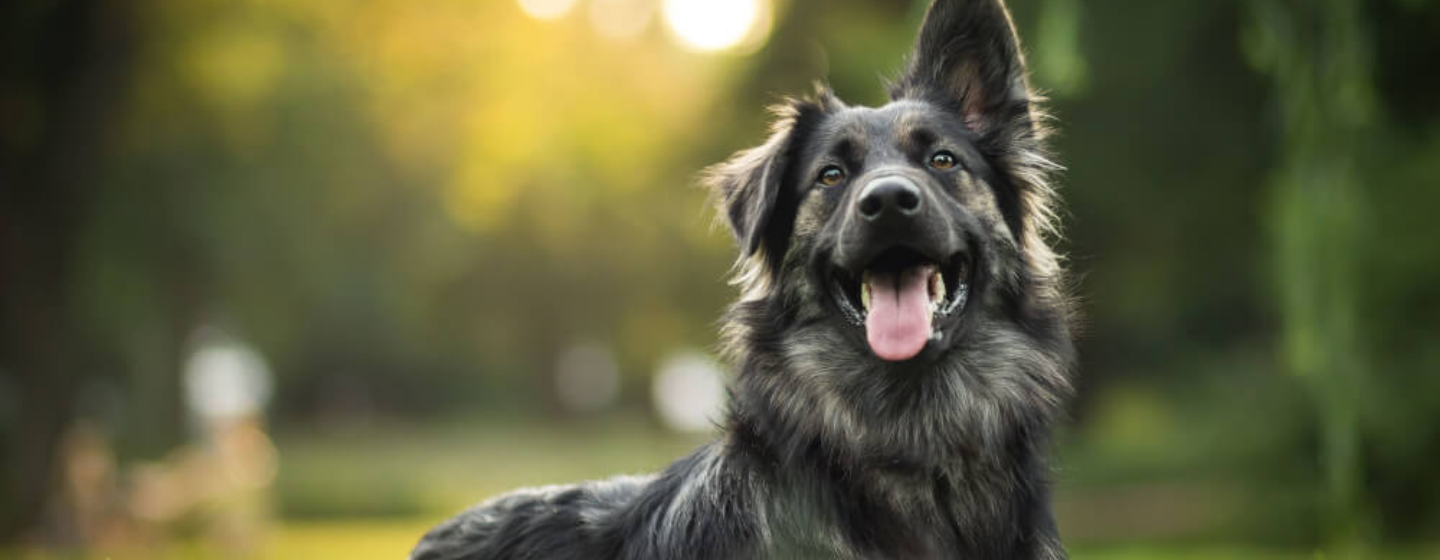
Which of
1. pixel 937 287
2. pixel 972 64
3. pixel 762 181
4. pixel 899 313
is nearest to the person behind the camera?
pixel 899 313

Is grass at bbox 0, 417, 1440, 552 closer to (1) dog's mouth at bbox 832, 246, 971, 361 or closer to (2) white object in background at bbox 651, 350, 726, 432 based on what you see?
(2) white object in background at bbox 651, 350, 726, 432

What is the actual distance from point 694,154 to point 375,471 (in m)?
13.2

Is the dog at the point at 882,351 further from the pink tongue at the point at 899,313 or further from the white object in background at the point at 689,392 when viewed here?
the white object in background at the point at 689,392

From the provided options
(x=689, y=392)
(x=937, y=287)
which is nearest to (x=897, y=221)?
(x=937, y=287)

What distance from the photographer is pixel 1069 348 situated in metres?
4.94

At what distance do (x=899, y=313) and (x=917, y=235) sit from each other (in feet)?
0.97

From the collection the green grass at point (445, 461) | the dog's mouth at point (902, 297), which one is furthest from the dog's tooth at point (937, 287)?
the green grass at point (445, 461)

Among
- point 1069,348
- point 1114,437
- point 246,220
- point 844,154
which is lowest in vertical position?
point 1114,437

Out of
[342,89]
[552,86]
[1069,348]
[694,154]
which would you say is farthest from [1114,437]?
[1069,348]

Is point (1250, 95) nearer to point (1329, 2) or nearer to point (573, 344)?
point (1329, 2)

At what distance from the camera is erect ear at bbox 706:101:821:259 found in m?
4.80

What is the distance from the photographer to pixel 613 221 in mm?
33531

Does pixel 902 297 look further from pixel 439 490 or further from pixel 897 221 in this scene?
pixel 439 490

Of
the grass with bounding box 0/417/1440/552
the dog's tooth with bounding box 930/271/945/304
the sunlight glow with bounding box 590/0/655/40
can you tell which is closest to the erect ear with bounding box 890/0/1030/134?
the dog's tooth with bounding box 930/271/945/304
